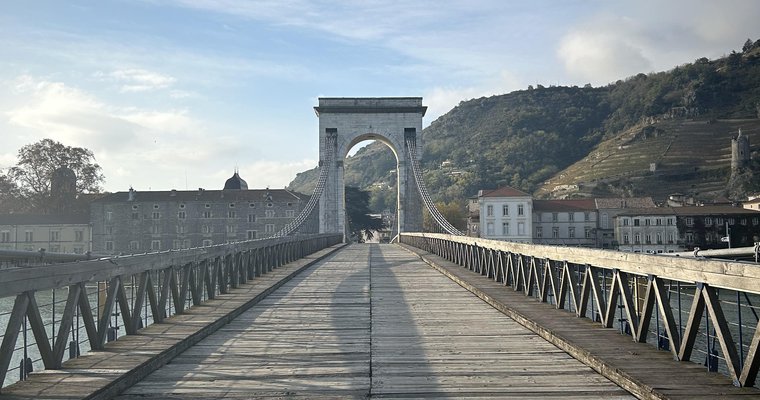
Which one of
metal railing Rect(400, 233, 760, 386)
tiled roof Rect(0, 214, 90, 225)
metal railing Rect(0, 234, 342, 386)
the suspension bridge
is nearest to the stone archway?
tiled roof Rect(0, 214, 90, 225)

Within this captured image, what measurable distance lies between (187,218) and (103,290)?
77.9 metres

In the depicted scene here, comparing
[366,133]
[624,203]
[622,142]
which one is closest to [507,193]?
[624,203]

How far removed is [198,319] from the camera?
8.62m

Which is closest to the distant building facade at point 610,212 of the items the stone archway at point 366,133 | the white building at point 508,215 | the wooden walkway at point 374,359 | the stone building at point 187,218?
the white building at point 508,215

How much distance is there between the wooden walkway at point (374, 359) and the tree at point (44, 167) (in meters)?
72.3

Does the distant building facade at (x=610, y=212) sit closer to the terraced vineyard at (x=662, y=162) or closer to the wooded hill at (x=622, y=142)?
the wooded hill at (x=622, y=142)

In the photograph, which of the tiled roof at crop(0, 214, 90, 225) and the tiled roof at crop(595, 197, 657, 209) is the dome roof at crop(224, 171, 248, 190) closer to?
the tiled roof at crop(0, 214, 90, 225)

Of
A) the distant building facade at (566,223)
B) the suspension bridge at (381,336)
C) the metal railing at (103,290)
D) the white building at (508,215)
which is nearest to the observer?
the metal railing at (103,290)

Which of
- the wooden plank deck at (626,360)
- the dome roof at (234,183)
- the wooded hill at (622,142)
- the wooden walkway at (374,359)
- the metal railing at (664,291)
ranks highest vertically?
the wooded hill at (622,142)

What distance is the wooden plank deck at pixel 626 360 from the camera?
4773mm

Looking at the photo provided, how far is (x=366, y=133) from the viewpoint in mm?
64125

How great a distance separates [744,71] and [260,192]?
426 feet

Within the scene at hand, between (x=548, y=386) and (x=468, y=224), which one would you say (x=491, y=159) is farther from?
(x=548, y=386)

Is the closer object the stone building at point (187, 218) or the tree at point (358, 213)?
the stone building at point (187, 218)
